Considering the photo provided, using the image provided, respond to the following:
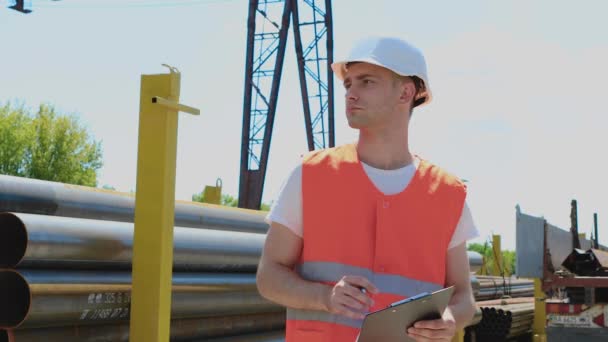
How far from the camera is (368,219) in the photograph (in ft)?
6.90

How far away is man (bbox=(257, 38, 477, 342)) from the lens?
2074 millimetres

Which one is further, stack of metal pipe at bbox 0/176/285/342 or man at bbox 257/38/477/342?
stack of metal pipe at bbox 0/176/285/342

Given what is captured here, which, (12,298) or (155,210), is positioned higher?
(155,210)

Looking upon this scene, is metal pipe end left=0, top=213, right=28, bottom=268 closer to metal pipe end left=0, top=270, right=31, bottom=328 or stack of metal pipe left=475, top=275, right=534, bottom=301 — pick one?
metal pipe end left=0, top=270, right=31, bottom=328

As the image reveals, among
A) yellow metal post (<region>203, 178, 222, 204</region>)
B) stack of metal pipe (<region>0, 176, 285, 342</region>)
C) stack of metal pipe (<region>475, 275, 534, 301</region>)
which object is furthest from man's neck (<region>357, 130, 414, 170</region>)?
stack of metal pipe (<region>475, 275, 534, 301</region>)

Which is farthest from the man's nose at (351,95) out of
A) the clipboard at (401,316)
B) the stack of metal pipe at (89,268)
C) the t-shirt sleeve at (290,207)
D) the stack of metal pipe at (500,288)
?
the stack of metal pipe at (500,288)

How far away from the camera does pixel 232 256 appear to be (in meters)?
3.90

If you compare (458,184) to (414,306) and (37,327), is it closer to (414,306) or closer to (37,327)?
(414,306)

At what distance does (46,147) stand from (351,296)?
32224 mm

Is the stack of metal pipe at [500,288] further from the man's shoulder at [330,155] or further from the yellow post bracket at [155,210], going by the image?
the man's shoulder at [330,155]

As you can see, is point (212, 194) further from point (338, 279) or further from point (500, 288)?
point (500, 288)

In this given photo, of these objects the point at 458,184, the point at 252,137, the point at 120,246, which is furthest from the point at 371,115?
the point at 252,137

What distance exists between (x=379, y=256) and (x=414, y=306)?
0.97 feet

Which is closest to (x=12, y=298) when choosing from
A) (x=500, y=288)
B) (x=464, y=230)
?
(x=464, y=230)
